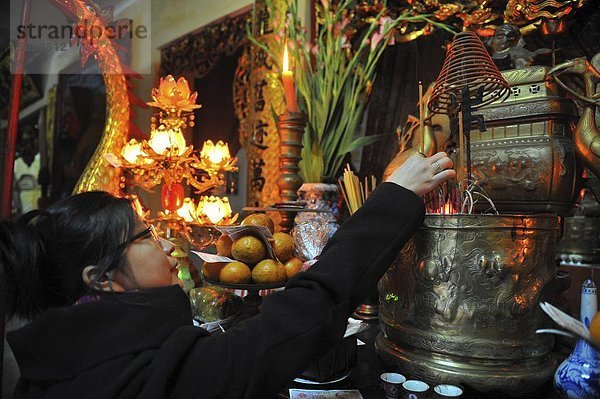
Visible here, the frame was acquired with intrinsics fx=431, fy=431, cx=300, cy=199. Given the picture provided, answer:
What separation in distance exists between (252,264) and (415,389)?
1.63ft

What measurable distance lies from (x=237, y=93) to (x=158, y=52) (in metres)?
1.08

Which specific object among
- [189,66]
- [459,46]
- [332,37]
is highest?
[189,66]

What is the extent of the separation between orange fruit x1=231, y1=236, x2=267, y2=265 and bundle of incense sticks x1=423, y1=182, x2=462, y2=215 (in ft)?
1.40

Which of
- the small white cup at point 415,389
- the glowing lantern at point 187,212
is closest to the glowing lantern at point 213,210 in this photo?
the glowing lantern at point 187,212

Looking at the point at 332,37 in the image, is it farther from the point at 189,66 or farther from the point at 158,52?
the point at 158,52

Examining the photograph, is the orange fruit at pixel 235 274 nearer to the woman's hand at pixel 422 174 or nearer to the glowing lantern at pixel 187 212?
the woman's hand at pixel 422 174

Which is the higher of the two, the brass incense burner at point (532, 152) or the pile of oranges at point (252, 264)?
the brass incense burner at point (532, 152)

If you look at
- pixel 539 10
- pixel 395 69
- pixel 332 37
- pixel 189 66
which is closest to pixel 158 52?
pixel 189 66

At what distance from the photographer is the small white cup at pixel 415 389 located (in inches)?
30.1

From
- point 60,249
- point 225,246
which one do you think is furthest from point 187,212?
point 60,249

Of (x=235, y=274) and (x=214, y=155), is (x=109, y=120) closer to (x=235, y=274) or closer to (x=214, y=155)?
(x=214, y=155)

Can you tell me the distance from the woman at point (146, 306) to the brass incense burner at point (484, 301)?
0.37 ft

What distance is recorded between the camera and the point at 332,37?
1983mm

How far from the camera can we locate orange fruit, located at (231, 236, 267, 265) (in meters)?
1.08
